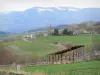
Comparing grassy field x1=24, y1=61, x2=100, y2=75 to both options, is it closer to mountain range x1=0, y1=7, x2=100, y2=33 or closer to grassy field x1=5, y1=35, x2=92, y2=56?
grassy field x1=5, y1=35, x2=92, y2=56

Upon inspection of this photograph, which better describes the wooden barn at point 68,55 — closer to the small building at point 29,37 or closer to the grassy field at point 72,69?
the grassy field at point 72,69

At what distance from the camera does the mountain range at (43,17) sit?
388 cm

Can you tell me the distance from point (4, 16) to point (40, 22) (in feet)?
1.39

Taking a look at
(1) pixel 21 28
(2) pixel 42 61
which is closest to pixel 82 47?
(2) pixel 42 61

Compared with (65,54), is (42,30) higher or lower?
higher

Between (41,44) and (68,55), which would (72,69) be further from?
(41,44)

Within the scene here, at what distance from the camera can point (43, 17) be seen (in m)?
3.94

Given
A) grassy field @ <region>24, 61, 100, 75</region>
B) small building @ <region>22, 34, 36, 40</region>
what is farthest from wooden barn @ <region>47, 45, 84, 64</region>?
small building @ <region>22, 34, 36, 40</region>

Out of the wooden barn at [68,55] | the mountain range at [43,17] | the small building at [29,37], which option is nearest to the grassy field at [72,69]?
the wooden barn at [68,55]

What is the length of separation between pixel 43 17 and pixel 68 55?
0.53m

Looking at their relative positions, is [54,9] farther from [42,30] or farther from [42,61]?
[42,61]

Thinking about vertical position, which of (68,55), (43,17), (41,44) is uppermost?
(43,17)

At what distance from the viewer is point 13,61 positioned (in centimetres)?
387

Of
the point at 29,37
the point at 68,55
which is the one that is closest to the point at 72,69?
the point at 68,55
